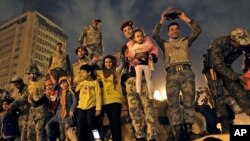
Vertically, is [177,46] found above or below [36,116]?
above

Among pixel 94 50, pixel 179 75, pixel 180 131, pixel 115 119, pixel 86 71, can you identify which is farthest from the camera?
pixel 94 50

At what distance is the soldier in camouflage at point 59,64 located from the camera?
35.7ft

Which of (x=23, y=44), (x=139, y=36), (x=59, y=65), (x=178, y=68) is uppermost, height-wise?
(x=23, y=44)

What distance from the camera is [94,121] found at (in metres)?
6.90

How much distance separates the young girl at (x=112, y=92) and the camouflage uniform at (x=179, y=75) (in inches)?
46.3

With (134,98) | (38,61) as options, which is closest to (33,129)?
(134,98)

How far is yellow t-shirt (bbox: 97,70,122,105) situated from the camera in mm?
7098

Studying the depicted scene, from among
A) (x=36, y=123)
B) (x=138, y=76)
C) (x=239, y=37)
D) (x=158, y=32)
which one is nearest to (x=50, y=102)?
(x=36, y=123)

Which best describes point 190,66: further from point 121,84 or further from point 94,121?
point 94,121

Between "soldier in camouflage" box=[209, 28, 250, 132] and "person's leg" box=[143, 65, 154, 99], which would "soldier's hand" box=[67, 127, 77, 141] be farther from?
"soldier in camouflage" box=[209, 28, 250, 132]

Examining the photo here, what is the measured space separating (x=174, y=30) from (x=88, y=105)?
Answer: 2.64 m

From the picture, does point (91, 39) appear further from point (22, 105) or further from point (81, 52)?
point (22, 105)

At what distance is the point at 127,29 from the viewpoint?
25.5ft

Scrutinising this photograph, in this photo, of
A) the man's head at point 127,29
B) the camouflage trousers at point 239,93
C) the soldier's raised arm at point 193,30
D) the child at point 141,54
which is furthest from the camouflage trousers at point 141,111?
the camouflage trousers at point 239,93
